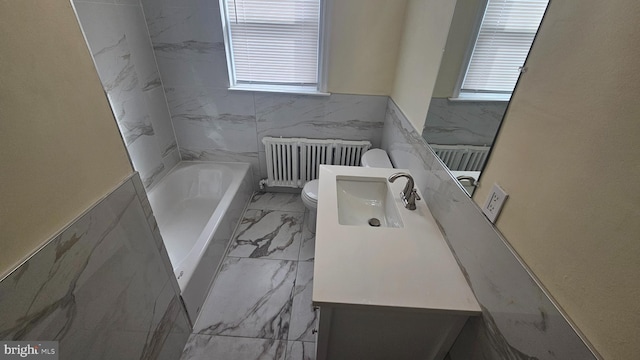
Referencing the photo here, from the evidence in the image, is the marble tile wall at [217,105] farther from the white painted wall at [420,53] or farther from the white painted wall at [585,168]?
the white painted wall at [585,168]

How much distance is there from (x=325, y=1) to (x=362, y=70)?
559 mm

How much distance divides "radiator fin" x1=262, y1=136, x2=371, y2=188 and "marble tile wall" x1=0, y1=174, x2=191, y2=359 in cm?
137

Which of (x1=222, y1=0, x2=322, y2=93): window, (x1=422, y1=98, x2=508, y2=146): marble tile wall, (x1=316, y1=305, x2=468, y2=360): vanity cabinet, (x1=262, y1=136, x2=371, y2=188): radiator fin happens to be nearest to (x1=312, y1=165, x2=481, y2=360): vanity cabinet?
(x1=316, y1=305, x2=468, y2=360): vanity cabinet

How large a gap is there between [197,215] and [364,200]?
5.24ft

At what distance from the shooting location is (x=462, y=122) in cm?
116

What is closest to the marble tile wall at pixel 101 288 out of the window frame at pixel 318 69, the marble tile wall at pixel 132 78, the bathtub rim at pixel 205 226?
the bathtub rim at pixel 205 226

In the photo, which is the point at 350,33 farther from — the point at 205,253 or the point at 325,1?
the point at 205,253

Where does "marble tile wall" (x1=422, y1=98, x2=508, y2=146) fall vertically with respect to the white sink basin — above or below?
above

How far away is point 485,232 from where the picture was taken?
848mm

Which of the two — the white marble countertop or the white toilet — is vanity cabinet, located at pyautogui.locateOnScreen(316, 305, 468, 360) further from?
the white toilet

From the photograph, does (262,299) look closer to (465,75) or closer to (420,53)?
(465,75)

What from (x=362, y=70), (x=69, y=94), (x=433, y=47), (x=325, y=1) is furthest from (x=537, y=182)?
(x=325, y=1)

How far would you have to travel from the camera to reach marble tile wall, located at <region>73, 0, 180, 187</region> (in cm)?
157

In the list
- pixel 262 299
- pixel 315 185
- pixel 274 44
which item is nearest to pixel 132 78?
pixel 274 44
